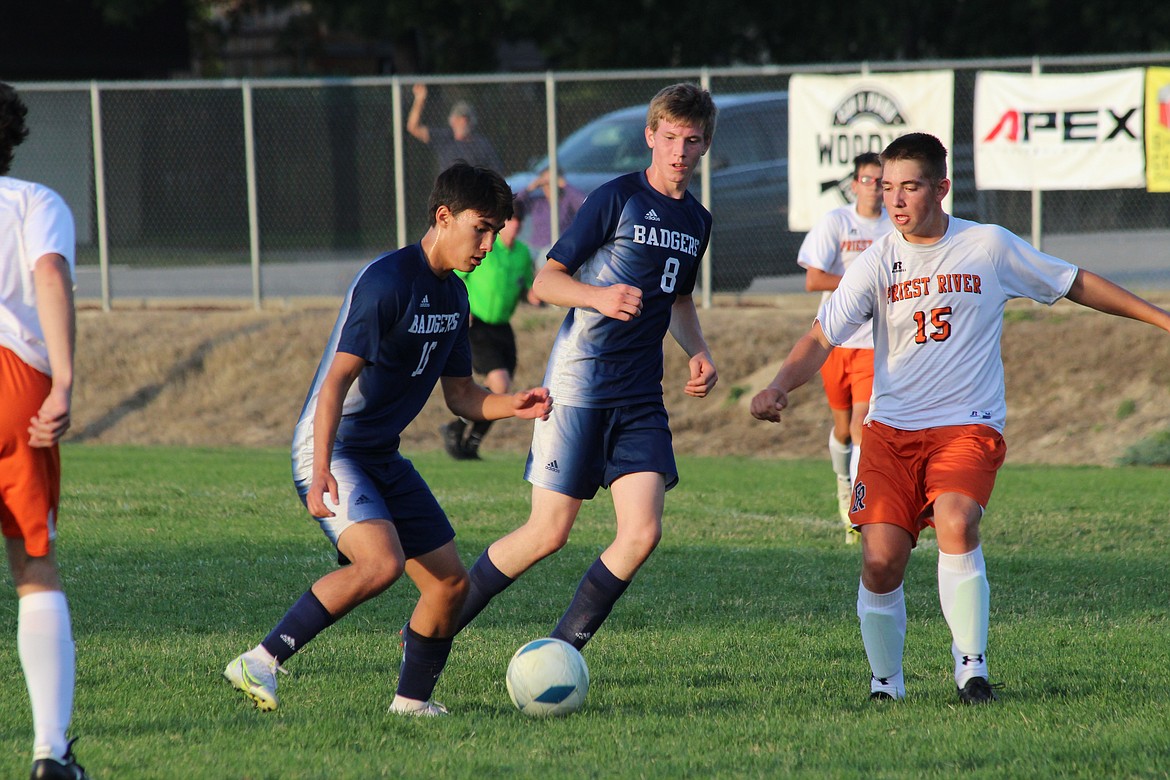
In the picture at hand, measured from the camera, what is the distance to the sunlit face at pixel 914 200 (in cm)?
496

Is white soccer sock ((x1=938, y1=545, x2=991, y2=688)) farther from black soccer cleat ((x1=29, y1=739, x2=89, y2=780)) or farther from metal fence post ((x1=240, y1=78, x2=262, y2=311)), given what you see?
metal fence post ((x1=240, y1=78, x2=262, y2=311))

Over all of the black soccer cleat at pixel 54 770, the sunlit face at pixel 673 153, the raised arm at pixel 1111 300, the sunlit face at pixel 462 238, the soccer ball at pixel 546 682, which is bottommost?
the soccer ball at pixel 546 682

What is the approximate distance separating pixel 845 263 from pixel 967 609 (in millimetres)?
4391

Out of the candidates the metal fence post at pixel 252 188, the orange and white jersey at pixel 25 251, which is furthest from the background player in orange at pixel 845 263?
the metal fence post at pixel 252 188

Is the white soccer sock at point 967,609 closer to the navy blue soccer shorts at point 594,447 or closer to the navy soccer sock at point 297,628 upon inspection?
the navy blue soccer shorts at point 594,447

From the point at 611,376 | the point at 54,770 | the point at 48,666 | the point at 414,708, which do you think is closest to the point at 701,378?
the point at 611,376

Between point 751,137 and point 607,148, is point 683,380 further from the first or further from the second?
point 607,148

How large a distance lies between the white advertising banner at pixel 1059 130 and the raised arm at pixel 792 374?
Answer: 10.0 metres

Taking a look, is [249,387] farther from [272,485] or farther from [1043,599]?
[1043,599]

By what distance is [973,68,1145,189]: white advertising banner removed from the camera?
46.0 feet

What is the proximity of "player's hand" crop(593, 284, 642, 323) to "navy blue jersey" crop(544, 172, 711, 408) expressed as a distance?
34 centimetres

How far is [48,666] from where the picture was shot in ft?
12.6

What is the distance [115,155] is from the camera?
18406 mm

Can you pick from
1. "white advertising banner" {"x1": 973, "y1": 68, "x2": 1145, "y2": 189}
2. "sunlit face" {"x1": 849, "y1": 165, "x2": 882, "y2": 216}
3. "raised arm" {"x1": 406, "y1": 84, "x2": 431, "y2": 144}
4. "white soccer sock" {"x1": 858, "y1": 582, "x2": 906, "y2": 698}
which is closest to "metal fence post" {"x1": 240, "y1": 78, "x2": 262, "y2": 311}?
"raised arm" {"x1": 406, "y1": 84, "x2": 431, "y2": 144}
